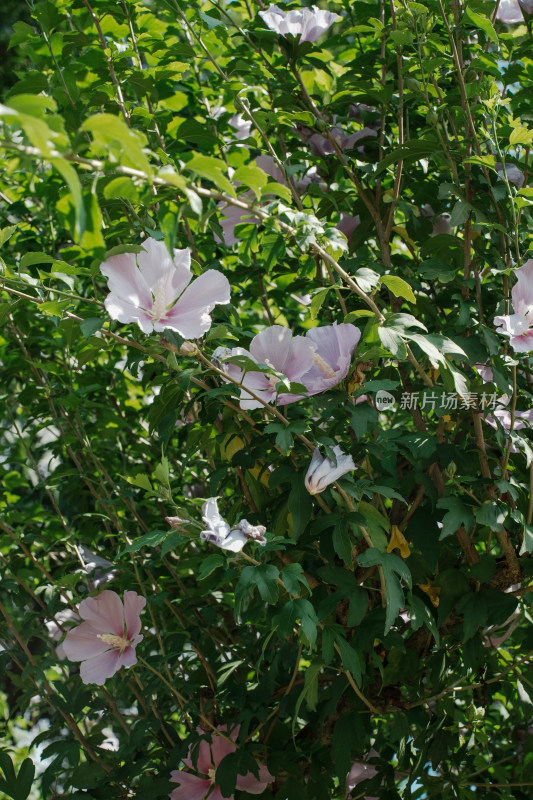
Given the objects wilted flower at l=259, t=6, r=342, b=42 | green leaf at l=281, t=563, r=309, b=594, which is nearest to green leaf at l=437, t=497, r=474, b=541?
green leaf at l=281, t=563, r=309, b=594

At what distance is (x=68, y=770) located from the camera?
59.7 inches

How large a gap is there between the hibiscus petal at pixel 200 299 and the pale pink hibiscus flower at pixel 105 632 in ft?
1.80

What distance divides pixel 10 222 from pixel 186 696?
46.0 inches

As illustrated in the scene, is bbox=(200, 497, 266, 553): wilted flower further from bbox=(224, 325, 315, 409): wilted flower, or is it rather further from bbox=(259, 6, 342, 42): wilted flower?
bbox=(259, 6, 342, 42): wilted flower

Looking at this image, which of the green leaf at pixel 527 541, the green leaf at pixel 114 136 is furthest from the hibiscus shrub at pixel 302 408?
the green leaf at pixel 114 136

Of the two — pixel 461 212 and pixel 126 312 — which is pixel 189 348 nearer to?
pixel 126 312

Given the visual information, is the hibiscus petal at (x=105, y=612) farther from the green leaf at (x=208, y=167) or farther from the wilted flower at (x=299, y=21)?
the wilted flower at (x=299, y=21)

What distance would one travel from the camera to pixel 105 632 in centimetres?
142

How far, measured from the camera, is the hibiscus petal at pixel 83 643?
1397 mm

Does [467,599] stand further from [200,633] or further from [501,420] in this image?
[200,633]

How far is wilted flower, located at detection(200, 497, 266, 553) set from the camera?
97cm

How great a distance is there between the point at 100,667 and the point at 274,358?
600mm

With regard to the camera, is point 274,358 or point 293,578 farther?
point 274,358

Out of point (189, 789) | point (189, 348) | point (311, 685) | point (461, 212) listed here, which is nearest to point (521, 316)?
point (461, 212)
